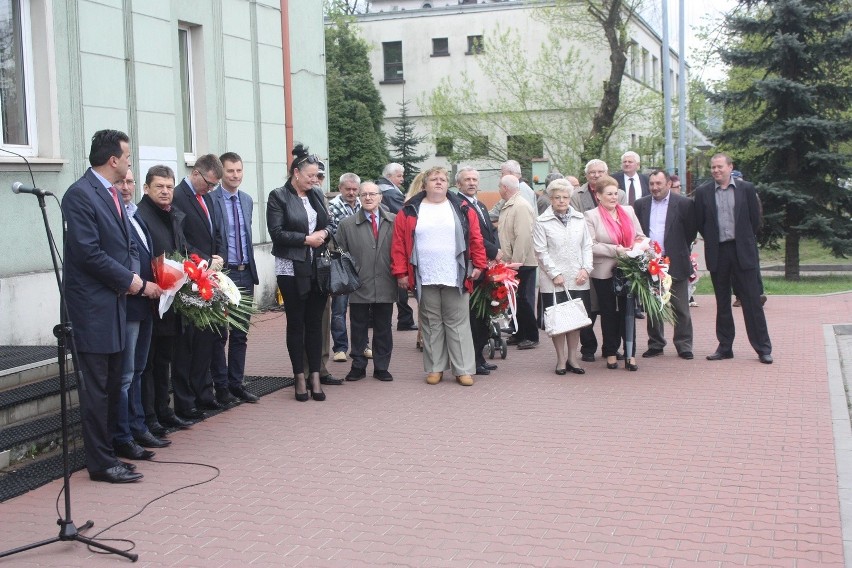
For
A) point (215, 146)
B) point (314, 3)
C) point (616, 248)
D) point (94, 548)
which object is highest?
point (314, 3)

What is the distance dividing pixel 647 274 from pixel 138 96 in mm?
6741

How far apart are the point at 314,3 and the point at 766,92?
33.2 ft

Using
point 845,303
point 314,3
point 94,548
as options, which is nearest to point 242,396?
point 94,548

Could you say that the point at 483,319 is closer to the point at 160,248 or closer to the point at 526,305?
the point at 526,305

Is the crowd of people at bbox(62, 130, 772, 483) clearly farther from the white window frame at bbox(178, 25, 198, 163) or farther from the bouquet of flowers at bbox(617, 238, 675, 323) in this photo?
the white window frame at bbox(178, 25, 198, 163)

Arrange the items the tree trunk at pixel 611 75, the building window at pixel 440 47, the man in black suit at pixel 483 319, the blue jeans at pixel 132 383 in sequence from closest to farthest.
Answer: the blue jeans at pixel 132 383 < the man in black suit at pixel 483 319 < the tree trunk at pixel 611 75 < the building window at pixel 440 47

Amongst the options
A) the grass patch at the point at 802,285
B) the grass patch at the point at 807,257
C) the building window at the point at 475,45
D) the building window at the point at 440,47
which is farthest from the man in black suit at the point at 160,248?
the building window at the point at 440,47

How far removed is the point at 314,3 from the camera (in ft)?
61.2

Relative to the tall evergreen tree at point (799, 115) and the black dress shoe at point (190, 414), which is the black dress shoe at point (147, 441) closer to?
the black dress shoe at point (190, 414)

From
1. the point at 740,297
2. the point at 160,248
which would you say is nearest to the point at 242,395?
the point at 160,248

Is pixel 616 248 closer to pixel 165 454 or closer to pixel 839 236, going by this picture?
pixel 165 454

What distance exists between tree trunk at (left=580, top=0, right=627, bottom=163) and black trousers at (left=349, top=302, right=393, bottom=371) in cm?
2146

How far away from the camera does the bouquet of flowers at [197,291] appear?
7.76 metres

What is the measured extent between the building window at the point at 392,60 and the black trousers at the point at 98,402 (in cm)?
4422
